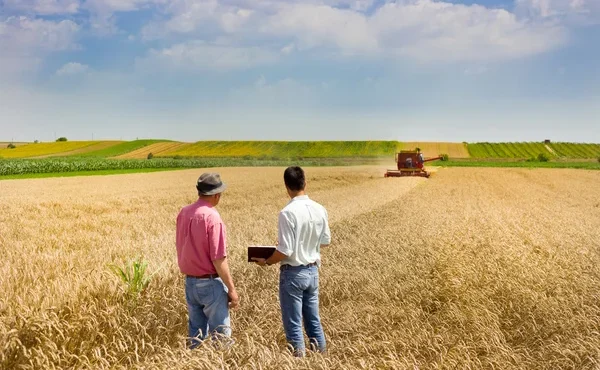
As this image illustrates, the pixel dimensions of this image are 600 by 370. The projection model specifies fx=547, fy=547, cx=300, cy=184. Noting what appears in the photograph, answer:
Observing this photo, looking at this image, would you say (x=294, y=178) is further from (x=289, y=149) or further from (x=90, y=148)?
(x=90, y=148)

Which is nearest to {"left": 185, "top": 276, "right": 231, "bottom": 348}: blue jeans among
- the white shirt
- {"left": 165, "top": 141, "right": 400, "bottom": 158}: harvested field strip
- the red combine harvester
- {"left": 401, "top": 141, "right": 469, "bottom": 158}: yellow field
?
the white shirt

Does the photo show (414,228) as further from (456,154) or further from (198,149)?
(198,149)

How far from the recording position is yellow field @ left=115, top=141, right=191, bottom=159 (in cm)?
11086

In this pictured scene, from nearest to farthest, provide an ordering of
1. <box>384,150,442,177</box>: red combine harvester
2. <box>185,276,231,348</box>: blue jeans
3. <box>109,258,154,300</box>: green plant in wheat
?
<box>185,276,231,348</box>: blue jeans → <box>109,258,154,300</box>: green plant in wheat → <box>384,150,442,177</box>: red combine harvester

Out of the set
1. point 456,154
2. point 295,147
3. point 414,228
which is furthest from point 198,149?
point 414,228

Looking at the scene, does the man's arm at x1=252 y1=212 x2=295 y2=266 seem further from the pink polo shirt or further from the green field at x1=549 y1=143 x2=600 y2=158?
the green field at x1=549 y1=143 x2=600 y2=158

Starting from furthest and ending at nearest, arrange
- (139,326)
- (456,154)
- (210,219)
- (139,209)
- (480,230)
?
(456,154)
(139,209)
(480,230)
(139,326)
(210,219)

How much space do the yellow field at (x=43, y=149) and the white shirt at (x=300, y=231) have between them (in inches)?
4630

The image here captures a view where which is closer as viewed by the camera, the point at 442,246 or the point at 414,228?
the point at 442,246

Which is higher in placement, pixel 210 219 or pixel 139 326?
pixel 210 219

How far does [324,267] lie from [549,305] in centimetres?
381

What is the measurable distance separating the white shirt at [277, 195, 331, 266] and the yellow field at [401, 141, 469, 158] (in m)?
102

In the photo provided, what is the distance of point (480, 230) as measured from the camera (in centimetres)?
1292

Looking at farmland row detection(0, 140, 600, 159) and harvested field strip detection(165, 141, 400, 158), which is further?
harvested field strip detection(165, 141, 400, 158)
